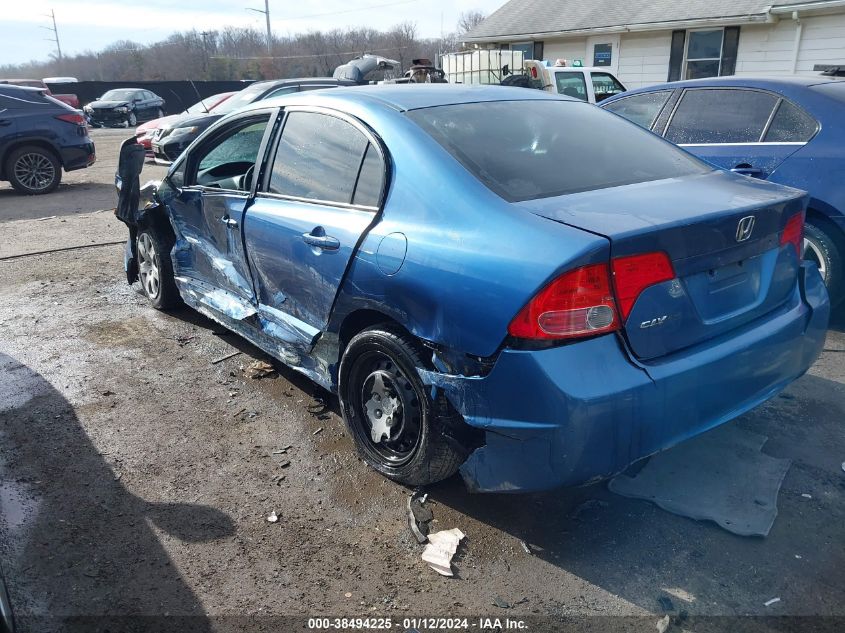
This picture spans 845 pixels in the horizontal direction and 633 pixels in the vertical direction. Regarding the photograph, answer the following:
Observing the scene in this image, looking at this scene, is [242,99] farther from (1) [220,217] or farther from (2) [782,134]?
(2) [782,134]

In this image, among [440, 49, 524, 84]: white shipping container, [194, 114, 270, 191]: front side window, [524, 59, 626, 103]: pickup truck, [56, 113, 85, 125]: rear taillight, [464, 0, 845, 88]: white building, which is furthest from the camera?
[440, 49, 524, 84]: white shipping container

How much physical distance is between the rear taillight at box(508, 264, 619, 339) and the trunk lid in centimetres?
9

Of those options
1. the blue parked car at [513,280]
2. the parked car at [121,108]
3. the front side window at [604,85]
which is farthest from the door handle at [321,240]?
the parked car at [121,108]

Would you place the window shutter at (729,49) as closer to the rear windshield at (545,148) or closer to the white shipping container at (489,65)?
the white shipping container at (489,65)

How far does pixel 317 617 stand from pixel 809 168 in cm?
423

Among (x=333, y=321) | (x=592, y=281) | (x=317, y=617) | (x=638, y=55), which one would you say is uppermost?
(x=638, y=55)

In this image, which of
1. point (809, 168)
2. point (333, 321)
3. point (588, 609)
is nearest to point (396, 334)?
point (333, 321)

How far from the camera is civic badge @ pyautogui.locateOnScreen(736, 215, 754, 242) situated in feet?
8.83

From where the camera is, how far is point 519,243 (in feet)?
8.11

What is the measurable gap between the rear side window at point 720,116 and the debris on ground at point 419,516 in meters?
3.75

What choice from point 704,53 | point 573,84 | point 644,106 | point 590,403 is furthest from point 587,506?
point 704,53

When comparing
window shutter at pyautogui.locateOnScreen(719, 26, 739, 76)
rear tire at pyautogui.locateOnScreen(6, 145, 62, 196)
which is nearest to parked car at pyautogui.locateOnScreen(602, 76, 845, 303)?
rear tire at pyautogui.locateOnScreen(6, 145, 62, 196)

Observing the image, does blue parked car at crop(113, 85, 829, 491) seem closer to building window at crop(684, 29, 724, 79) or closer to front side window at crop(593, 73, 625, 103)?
front side window at crop(593, 73, 625, 103)

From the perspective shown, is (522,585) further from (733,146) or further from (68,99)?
(68,99)
